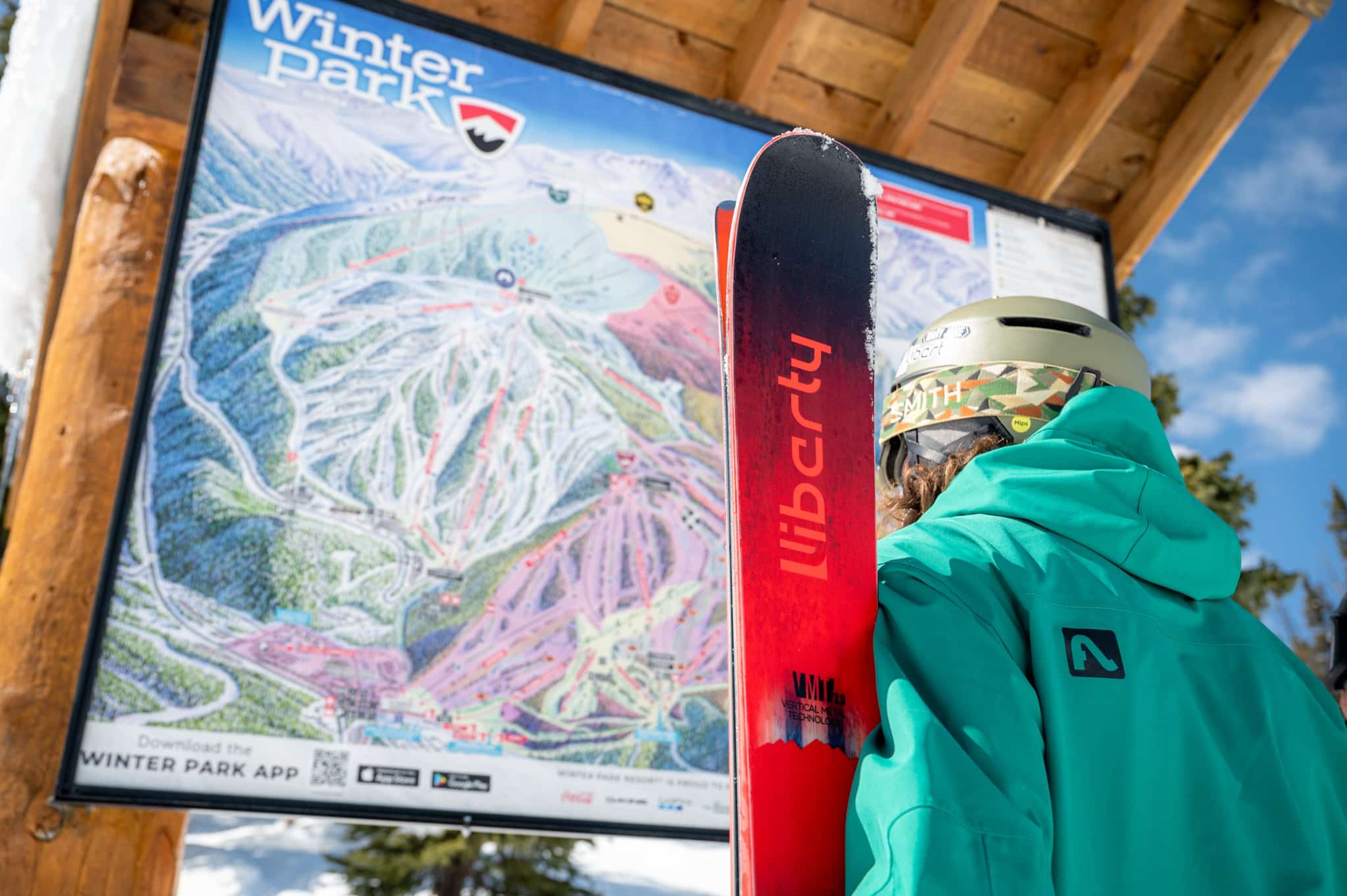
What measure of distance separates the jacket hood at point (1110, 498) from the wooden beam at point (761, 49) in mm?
2429

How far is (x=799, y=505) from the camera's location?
3.42ft

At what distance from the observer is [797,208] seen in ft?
3.73

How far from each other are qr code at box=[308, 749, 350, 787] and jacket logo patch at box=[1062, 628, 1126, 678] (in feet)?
5.60

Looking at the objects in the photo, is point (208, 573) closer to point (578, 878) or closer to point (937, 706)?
point (937, 706)

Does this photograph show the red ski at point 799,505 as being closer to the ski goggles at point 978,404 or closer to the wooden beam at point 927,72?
the ski goggles at point 978,404

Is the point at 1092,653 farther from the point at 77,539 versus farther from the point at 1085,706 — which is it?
the point at 77,539

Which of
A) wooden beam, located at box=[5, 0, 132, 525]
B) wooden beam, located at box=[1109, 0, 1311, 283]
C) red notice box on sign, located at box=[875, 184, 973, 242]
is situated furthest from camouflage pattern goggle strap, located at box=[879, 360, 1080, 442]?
wooden beam, located at box=[1109, 0, 1311, 283]

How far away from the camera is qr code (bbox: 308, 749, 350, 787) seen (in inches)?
82.1

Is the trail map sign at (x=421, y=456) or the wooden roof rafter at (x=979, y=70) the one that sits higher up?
the wooden roof rafter at (x=979, y=70)

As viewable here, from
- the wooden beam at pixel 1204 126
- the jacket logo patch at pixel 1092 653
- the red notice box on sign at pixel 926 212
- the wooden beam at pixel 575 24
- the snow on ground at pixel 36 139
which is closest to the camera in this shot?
the jacket logo patch at pixel 1092 653

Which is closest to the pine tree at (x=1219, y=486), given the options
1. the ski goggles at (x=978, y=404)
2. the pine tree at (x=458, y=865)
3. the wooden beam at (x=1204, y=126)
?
the wooden beam at (x=1204, y=126)

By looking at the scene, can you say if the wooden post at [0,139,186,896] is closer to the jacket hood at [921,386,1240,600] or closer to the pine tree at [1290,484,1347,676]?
the jacket hood at [921,386,1240,600]

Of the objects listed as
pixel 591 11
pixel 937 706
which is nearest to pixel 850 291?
pixel 937 706

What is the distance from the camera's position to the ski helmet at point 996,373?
133cm
